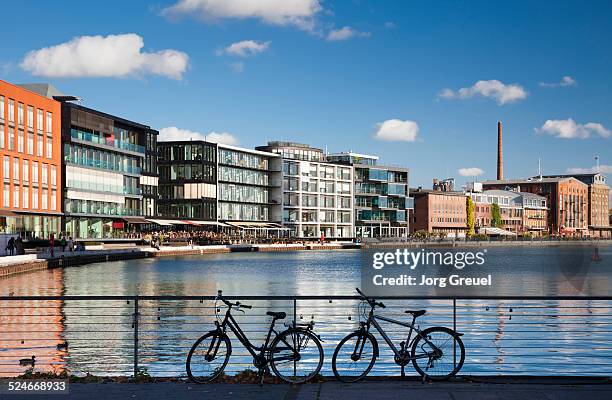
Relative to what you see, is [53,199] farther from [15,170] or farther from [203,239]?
[203,239]

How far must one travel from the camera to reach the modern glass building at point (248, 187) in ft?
551

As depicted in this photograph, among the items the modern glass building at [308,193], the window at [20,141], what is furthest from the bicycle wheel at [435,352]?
the modern glass building at [308,193]

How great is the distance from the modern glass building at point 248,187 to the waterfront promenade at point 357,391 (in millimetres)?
152223

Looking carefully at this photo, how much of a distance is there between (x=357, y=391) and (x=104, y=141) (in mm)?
119769

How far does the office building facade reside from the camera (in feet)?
327

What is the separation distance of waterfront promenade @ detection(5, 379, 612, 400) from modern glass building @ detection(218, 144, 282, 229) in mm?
152223

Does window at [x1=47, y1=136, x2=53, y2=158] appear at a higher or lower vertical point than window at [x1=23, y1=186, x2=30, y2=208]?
higher

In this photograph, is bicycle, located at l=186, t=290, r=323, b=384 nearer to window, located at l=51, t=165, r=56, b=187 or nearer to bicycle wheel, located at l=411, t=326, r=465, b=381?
bicycle wheel, located at l=411, t=326, r=465, b=381

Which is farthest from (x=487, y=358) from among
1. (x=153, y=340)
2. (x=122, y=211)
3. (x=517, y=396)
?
(x=122, y=211)

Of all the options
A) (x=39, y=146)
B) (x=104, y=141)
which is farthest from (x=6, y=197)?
(x=104, y=141)

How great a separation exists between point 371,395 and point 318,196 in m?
181

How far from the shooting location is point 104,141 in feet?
419

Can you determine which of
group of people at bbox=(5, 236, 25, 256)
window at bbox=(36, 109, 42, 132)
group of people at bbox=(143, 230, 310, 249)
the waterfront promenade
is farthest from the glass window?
the waterfront promenade

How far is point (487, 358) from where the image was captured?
1032 inches
